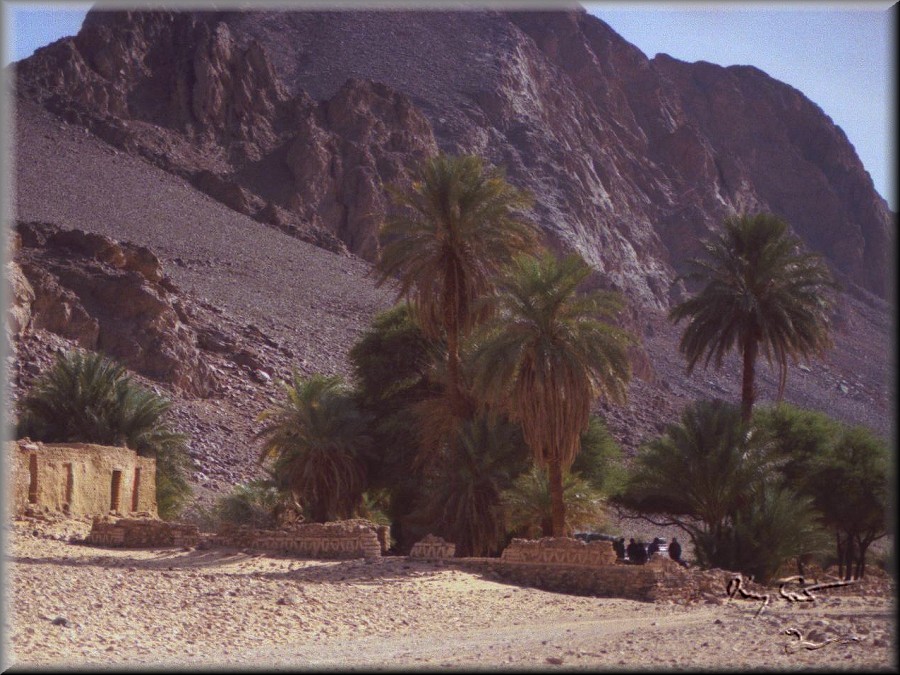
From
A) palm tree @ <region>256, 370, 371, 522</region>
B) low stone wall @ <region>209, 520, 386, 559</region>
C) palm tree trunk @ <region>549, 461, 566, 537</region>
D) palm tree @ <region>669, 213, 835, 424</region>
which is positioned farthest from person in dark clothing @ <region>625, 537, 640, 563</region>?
low stone wall @ <region>209, 520, 386, 559</region>

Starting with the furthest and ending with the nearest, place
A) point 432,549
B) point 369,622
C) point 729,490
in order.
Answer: point 729,490, point 432,549, point 369,622

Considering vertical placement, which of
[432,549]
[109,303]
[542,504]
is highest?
[109,303]

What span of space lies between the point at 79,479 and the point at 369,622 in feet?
40.9

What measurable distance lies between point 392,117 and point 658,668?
422 feet

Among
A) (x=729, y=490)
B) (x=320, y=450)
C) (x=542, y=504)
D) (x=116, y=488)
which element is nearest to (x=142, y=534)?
(x=116, y=488)

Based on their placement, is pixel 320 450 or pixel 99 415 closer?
pixel 320 450

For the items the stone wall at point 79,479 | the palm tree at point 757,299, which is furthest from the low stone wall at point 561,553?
the stone wall at point 79,479

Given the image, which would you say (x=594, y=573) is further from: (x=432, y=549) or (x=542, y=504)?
(x=542, y=504)

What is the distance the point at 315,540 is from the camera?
2370 centimetres

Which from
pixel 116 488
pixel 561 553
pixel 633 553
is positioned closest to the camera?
pixel 561 553

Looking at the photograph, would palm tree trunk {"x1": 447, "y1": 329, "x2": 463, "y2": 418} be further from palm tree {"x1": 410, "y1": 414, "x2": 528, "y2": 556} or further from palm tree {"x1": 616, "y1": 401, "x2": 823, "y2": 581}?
palm tree {"x1": 616, "y1": 401, "x2": 823, "y2": 581}

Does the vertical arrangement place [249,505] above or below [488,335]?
below

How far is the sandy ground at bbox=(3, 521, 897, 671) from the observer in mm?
12539

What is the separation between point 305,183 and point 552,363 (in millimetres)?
101382
